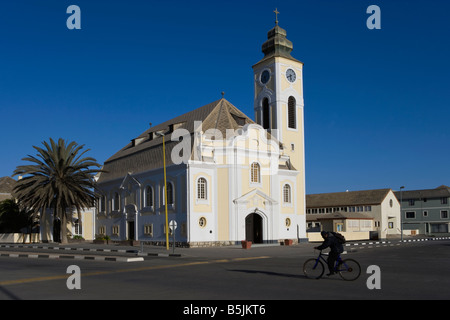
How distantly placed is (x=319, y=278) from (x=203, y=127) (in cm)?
2996

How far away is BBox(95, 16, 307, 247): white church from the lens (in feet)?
137

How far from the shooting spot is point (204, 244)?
1612 inches

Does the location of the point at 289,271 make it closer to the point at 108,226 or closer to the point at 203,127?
the point at 203,127

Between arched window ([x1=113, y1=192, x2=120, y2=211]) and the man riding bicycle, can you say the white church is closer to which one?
arched window ([x1=113, y1=192, x2=120, y2=211])


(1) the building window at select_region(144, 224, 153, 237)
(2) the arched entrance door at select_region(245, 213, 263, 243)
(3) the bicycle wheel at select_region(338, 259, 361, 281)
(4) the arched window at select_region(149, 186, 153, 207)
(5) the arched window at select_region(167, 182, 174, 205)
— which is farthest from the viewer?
(4) the arched window at select_region(149, 186, 153, 207)

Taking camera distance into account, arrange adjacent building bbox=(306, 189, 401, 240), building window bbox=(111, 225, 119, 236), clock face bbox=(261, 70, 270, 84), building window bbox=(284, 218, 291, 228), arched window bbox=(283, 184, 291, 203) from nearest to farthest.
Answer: building window bbox=(284, 218, 291, 228) < arched window bbox=(283, 184, 291, 203) < clock face bbox=(261, 70, 270, 84) < building window bbox=(111, 225, 119, 236) < adjacent building bbox=(306, 189, 401, 240)

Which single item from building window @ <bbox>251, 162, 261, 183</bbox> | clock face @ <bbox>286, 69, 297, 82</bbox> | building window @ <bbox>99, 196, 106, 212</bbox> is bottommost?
building window @ <bbox>99, 196, 106, 212</bbox>

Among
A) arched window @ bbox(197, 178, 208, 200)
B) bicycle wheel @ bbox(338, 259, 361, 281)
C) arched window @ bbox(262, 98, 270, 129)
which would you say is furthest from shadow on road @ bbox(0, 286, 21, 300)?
arched window @ bbox(262, 98, 270, 129)

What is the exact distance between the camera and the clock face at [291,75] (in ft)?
165

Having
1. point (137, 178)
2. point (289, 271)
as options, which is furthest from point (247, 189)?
point (289, 271)

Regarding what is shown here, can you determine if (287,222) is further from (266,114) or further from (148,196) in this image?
(148,196)

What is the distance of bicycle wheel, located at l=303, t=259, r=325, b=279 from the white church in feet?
75.1

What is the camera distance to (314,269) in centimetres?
1522

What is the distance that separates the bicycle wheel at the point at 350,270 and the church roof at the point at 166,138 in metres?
29.7
